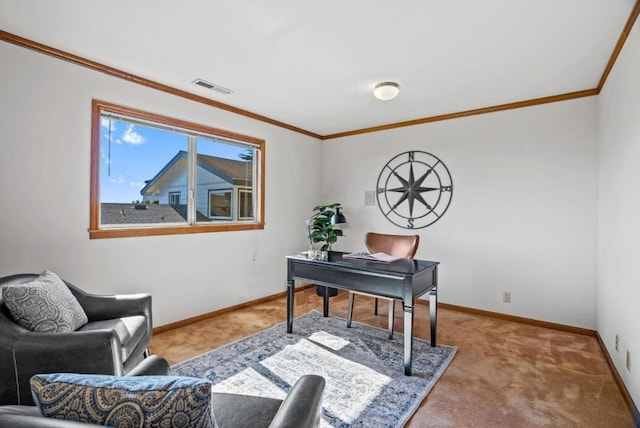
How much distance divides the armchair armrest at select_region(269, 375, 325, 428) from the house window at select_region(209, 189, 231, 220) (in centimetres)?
282

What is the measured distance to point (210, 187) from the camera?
361 centimetres

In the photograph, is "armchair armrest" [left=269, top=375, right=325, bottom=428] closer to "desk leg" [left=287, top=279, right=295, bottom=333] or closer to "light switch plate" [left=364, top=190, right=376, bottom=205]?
"desk leg" [left=287, top=279, right=295, bottom=333]

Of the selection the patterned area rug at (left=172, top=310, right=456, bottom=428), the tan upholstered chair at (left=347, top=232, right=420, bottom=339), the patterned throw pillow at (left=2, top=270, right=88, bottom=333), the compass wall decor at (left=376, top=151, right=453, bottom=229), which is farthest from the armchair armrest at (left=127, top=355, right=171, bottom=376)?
the compass wall decor at (left=376, top=151, right=453, bottom=229)

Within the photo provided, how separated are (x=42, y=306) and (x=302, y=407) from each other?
1.59m

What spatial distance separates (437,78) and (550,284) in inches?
93.0

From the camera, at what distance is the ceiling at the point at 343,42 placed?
1915mm

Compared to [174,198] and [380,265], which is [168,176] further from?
[380,265]

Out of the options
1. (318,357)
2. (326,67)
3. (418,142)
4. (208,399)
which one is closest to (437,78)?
(326,67)

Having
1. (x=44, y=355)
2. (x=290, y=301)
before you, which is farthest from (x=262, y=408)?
(x=290, y=301)

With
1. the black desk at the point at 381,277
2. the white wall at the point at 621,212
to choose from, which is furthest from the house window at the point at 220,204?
the white wall at the point at 621,212

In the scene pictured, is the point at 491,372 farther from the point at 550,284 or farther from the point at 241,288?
the point at 241,288

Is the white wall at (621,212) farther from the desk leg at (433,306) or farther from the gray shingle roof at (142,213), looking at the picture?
the gray shingle roof at (142,213)

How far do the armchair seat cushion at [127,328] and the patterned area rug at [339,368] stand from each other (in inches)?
18.4

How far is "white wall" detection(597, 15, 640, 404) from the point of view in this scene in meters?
1.90
